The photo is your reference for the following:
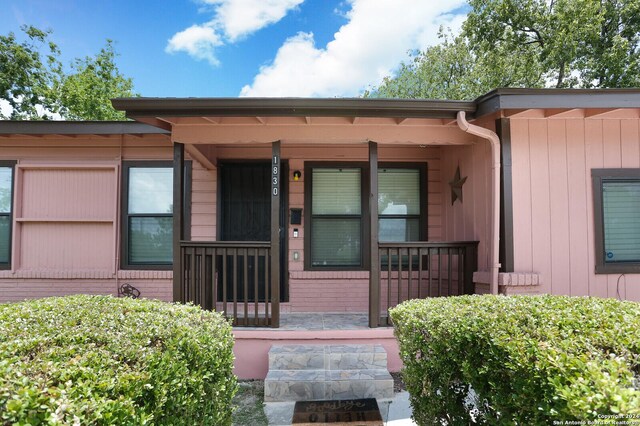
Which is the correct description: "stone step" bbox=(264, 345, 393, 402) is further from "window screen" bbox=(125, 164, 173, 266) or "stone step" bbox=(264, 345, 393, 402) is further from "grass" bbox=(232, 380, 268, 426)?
"window screen" bbox=(125, 164, 173, 266)

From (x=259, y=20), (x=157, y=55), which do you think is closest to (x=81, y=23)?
(x=157, y=55)

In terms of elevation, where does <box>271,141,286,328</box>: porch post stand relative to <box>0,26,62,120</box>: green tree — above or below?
below

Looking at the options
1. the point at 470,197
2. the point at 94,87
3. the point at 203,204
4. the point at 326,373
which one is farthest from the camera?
the point at 94,87

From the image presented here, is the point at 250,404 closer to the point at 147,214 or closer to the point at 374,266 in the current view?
the point at 374,266

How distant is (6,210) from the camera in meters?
5.29

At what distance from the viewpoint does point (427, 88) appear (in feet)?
64.5

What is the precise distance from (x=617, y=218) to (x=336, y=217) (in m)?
3.11

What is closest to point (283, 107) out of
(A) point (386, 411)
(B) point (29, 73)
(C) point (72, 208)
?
(A) point (386, 411)

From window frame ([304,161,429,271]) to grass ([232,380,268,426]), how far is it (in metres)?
1.88

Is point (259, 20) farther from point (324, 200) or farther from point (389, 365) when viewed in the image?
point (389, 365)

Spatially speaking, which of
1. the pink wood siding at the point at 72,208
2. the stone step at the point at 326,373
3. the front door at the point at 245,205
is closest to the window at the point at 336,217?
the front door at the point at 245,205

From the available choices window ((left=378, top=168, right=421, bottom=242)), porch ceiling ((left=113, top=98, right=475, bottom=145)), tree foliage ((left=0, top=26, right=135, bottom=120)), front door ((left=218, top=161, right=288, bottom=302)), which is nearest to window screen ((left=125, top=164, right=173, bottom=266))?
front door ((left=218, top=161, right=288, bottom=302))

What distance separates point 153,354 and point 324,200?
3998 mm

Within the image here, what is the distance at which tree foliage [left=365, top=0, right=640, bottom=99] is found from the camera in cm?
1186
